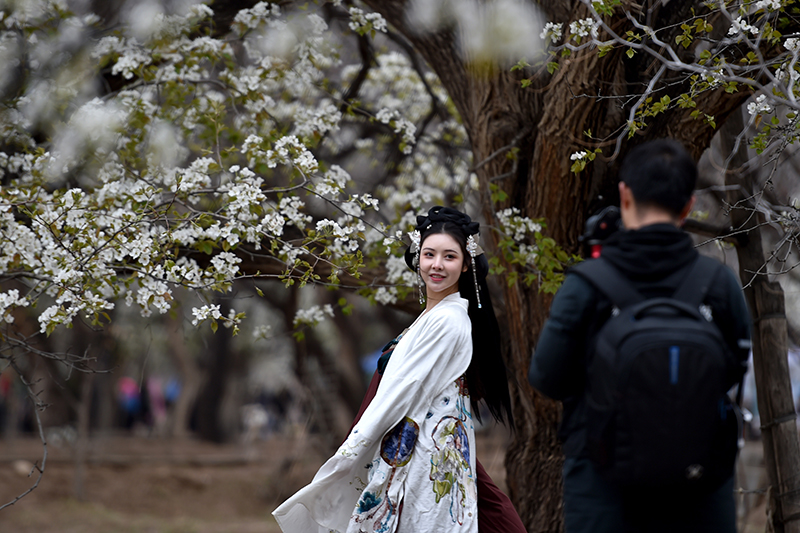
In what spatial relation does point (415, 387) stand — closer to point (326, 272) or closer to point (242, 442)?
point (326, 272)

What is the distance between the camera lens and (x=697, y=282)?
1888mm

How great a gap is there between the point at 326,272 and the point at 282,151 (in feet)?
2.83

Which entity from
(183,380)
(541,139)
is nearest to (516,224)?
(541,139)

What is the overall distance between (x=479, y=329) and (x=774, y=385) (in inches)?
79.2

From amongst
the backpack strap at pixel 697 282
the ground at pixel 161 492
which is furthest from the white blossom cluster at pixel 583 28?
the ground at pixel 161 492

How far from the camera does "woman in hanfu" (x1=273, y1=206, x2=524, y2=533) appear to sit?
8.80 feet

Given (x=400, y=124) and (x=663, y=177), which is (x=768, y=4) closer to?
(x=663, y=177)

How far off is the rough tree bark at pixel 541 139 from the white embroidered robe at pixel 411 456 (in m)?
1.35

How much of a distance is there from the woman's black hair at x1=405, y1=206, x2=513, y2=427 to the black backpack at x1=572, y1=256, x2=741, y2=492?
115 cm

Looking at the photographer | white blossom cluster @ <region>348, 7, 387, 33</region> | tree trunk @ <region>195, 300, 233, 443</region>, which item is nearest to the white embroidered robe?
the photographer

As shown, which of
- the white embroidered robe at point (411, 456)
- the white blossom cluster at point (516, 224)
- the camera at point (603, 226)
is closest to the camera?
the camera at point (603, 226)

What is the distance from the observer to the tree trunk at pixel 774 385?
157 inches

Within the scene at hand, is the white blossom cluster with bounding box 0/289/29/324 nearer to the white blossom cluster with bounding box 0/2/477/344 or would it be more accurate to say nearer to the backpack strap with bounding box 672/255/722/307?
the white blossom cluster with bounding box 0/2/477/344

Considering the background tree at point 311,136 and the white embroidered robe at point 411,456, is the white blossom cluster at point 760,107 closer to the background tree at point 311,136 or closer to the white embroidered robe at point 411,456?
the background tree at point 311,136
